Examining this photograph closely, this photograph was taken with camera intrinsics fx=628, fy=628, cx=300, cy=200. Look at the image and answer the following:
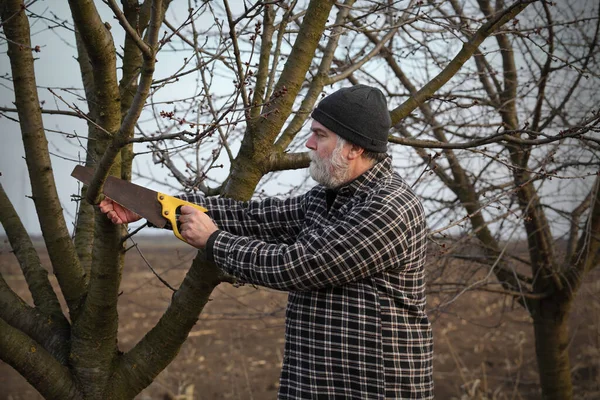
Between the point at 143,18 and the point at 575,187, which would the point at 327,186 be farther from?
the point at 575,187

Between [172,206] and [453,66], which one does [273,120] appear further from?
[453,66]

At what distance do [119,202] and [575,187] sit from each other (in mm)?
4710

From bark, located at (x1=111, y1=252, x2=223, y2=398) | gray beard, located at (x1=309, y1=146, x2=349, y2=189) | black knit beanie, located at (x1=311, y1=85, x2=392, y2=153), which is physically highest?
black knit beanie, located at (x1=311, y1=85, x2=392, y2=153)

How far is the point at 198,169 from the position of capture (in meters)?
3.98

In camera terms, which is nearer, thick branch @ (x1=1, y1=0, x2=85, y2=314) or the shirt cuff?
the shirt cuff

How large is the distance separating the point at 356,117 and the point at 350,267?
59cm

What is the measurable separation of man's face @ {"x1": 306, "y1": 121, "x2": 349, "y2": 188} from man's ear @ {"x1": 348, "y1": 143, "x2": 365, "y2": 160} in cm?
2

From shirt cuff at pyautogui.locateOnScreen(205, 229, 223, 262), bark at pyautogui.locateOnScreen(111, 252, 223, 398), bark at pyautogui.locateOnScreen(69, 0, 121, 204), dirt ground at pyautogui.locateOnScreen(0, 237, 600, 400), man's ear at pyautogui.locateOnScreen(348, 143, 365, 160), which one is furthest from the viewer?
dirt ground at pyautogui.locateOnScreen(0, 237, 600, 400)

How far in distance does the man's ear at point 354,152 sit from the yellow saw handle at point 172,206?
659 mm

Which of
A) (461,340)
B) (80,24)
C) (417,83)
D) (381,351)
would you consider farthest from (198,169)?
(461,340)

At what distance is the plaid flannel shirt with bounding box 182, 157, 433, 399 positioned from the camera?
88.1 inches

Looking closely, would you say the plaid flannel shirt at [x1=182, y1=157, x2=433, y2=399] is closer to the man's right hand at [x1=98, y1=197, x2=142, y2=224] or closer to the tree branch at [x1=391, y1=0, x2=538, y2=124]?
the man's right hand at [x1=98, y1=197, x2=142, y2=224]

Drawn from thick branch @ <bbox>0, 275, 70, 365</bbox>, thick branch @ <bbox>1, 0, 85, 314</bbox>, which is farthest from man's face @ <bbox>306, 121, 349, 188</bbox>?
thick branch @ <bbox>0, 275, 70, 365</bbox>

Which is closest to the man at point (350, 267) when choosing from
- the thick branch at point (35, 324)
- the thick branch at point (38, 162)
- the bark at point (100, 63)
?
the bark at point (100, 63)
